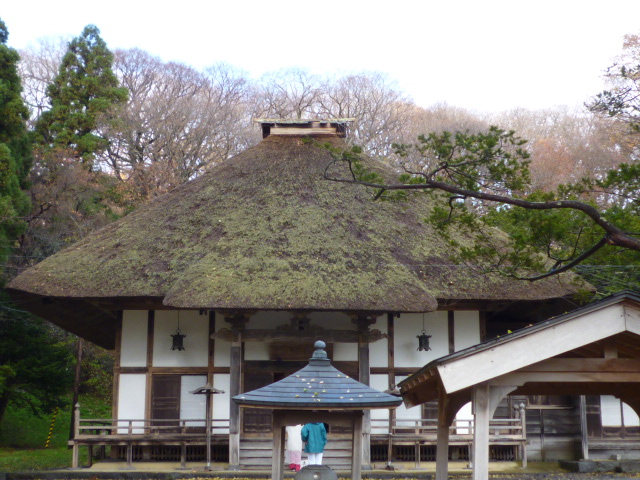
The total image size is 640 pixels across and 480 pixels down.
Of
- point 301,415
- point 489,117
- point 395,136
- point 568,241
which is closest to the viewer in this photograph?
point 301,415

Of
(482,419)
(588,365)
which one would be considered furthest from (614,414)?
(482,419)

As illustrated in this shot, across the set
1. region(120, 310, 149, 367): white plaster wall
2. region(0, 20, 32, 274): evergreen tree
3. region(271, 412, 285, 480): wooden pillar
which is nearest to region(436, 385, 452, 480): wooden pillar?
region(271, 412, 285, 480): wooden pillar

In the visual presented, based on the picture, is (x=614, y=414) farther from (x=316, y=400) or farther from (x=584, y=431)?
(x=316, y=400)

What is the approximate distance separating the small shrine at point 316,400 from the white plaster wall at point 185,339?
7.74 metres

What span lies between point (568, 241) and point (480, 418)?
7.44m

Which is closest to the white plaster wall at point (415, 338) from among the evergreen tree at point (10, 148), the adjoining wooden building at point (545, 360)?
the adjoining wooden building at point (545, 360)

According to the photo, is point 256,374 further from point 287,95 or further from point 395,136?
point 287,95

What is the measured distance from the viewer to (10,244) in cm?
1942

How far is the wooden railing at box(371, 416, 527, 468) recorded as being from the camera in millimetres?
13961

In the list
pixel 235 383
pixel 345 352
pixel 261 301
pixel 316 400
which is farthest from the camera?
pixel 345 352

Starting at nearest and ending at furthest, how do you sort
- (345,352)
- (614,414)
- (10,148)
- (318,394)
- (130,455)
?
(318,394), (130,455), (345,352), (614,414), (10,148)

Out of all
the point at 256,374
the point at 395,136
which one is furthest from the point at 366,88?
the point at 256,374

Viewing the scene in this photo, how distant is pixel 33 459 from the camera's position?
17188mm

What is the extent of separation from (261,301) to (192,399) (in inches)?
123
